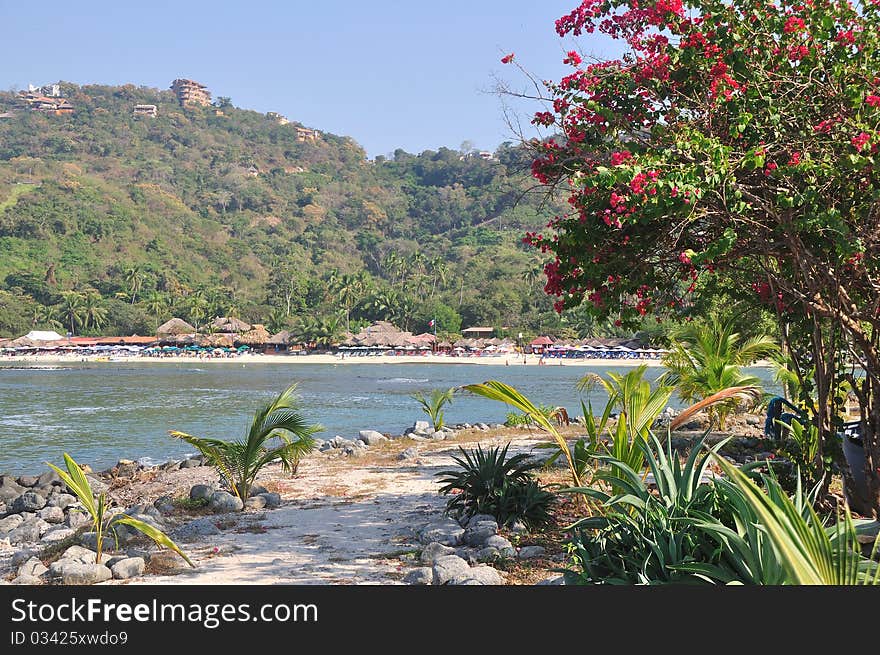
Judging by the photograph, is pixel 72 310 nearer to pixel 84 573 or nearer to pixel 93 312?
pixel 93 312

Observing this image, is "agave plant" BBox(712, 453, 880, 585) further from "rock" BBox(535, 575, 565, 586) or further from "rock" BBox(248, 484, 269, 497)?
"rock" BBox(248, 484, 269, 497)

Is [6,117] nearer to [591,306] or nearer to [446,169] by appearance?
[446,169]

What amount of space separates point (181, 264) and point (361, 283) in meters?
28.8

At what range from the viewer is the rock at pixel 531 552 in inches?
205

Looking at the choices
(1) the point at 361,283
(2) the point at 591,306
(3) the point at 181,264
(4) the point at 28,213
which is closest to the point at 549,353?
(1) the point at 361,283

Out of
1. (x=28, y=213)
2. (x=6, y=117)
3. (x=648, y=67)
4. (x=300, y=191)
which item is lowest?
(x=648, y=67)

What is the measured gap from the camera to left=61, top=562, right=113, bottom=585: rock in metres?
4.89

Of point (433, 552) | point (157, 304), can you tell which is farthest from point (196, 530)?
point (157, 304)

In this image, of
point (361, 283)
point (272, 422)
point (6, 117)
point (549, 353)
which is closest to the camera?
point (272, 422)

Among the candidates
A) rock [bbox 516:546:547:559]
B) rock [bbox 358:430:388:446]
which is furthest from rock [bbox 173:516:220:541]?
rock [bbox 358:430:388:446]

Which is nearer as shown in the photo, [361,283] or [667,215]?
[667,215]

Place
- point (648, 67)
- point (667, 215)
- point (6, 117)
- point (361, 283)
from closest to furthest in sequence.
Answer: point (667, 215), point (648, 67), point (361, 283), point (6, 117)

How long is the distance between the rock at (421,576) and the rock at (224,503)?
3099 millimetres

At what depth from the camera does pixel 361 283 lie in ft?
278
